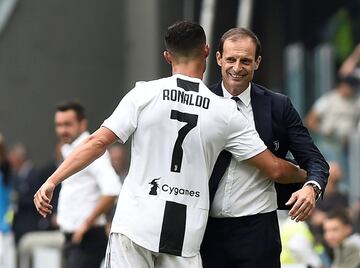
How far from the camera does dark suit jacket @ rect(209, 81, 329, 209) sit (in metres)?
6.70

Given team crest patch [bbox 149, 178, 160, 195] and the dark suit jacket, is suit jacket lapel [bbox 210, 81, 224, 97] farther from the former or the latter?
team crest patch [bbox 149, 178, 160, 195]

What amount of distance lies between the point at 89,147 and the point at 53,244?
325 inches

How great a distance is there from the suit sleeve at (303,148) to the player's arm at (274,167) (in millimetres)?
78

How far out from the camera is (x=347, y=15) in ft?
58.3

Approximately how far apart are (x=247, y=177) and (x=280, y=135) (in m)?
0.30

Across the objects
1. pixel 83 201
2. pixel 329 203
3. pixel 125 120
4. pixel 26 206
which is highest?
pixel 125 120

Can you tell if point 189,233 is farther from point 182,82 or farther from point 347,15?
point 347,15

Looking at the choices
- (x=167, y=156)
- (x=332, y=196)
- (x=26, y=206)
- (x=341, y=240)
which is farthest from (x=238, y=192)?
(x=26, y=206)

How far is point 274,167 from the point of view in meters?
6.61

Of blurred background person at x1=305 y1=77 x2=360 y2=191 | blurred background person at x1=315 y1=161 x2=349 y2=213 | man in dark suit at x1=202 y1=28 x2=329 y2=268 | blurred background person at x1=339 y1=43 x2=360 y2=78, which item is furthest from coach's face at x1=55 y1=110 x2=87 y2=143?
blurred background person at x1=339 y1=43 x2=360 y2=78

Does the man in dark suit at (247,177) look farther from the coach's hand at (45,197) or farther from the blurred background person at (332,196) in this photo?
the blurred background person at (332,196)

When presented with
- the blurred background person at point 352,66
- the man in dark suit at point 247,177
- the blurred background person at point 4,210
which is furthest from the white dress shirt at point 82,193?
the blurred background person at point 352,66

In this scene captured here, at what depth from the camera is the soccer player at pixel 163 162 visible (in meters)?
6.40

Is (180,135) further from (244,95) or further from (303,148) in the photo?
(303,148)
